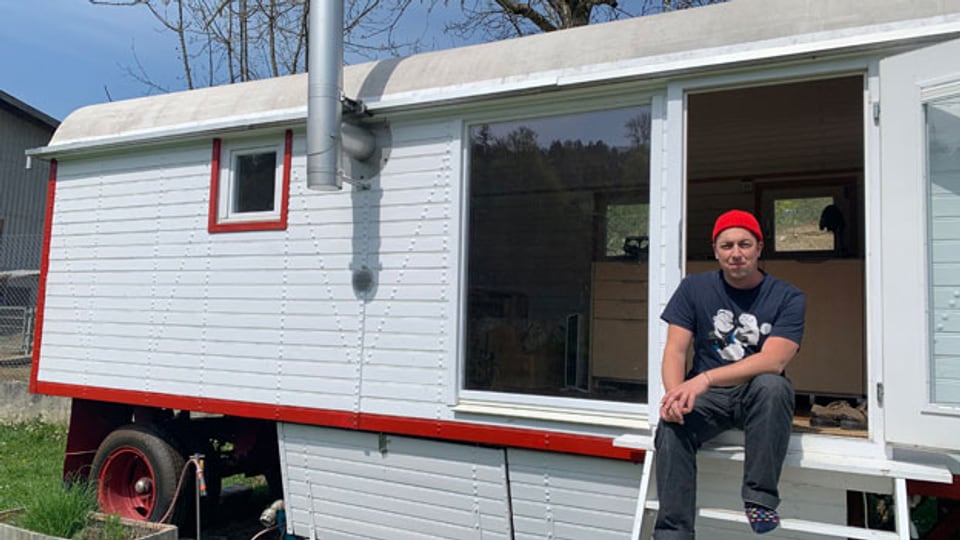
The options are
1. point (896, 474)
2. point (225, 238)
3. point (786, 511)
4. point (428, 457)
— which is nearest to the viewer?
point (896, 474)

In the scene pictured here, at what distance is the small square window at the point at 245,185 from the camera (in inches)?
191

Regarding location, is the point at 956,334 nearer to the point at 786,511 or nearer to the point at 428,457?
the point at 786,511

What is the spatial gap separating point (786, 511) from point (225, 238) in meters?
3.59

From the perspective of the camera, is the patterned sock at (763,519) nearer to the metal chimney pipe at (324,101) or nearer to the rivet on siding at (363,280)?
the rivet on siding at (363,280)

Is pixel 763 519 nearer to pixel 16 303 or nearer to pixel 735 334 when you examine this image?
pixel 735 334

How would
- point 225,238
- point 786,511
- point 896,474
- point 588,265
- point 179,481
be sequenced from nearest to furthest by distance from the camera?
1. point 896,474
2. point 786,511
3. point 588,265
4. point 225,238
5. point 179,481

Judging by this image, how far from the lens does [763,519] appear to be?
2725 mm

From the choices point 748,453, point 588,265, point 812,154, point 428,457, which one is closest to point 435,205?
point 588,265

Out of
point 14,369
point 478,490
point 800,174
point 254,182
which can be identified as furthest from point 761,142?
point 14,369

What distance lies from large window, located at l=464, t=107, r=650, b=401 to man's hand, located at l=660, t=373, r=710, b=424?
630 mm

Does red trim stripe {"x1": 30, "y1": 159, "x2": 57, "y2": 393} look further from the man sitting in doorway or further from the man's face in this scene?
the man's face

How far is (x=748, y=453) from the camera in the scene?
9.36 ft

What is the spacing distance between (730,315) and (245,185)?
325cm

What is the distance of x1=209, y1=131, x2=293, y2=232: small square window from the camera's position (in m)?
4.85
